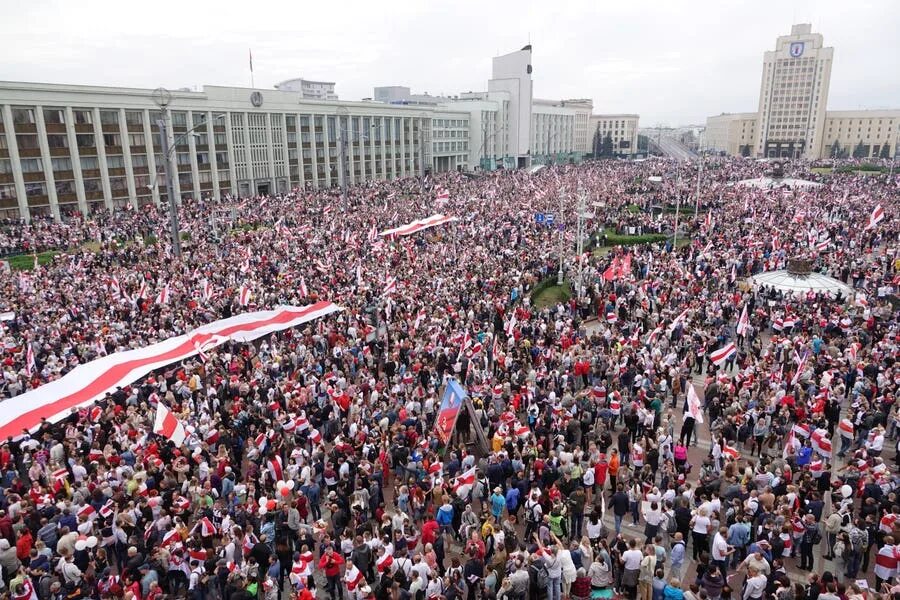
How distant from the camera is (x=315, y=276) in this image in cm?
2652

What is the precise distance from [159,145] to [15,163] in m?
12.1

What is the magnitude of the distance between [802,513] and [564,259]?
22.1 m

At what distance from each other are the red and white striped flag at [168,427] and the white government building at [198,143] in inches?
749

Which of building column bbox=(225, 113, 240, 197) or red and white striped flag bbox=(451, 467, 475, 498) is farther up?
building column bbox=(225, 113, 240, 197)

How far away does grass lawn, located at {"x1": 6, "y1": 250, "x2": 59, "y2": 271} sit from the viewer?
109 ft

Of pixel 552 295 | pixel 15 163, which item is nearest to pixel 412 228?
pixel 552 295

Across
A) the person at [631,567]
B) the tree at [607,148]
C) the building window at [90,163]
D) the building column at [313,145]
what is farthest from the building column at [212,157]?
the tree at [607,148]

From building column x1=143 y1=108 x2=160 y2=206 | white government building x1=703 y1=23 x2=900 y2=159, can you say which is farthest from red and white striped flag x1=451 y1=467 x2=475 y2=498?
white government building x1=703 y1=23 x2=900 y2=159

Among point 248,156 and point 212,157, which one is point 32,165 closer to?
point 212,157

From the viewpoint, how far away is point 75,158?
4884 centimetres

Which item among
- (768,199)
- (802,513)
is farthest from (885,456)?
(768,199)

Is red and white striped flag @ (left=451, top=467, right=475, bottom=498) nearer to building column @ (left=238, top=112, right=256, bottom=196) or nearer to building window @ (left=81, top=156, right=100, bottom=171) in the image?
building window @ (left=81, top=156, right=100, bottom=171)

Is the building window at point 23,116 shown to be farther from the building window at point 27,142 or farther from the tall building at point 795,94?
the tall building at point 795,94

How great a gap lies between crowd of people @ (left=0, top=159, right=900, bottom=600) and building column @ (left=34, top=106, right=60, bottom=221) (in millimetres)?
23481
